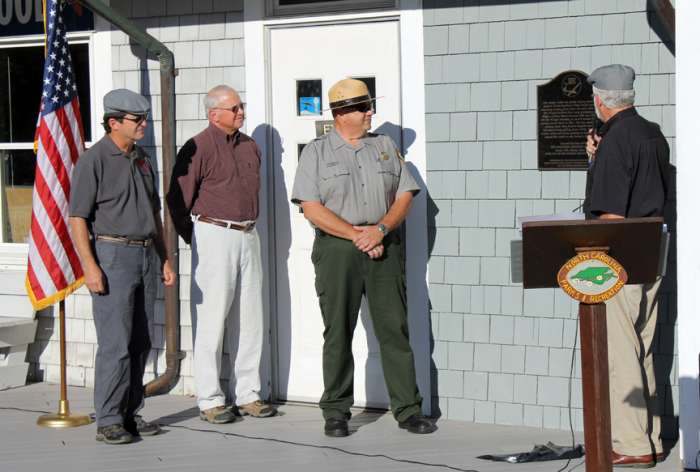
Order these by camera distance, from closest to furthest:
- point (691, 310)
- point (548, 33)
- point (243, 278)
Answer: point (691, 310)
point (548, 33)
point (243, 278)

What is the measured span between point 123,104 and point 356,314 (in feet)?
5.84

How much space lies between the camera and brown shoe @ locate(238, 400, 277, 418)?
751 cm

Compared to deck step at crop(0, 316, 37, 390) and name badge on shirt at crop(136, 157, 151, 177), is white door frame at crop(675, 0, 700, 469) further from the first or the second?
deck step at crop(0, 316, 37, 390)

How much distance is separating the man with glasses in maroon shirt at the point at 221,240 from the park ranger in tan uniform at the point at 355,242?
522 mm

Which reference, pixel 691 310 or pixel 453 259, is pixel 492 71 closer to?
pixel 453 259

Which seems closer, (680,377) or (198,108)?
(680,377)

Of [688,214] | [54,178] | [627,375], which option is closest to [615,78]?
[688,214]

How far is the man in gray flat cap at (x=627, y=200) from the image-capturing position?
19.9 ft

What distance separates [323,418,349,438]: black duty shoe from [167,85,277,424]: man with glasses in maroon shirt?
0.63m

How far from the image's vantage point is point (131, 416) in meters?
6.98

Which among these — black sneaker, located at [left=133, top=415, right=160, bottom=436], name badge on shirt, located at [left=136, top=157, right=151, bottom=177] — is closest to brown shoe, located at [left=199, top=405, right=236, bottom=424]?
black sneaker, located at [left=133, top=415, right=160, bottom=436]

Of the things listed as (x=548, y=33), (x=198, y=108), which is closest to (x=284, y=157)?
(x=198, y=108)

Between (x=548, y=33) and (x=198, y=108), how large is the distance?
2.42 metres

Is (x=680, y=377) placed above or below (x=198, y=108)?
below
